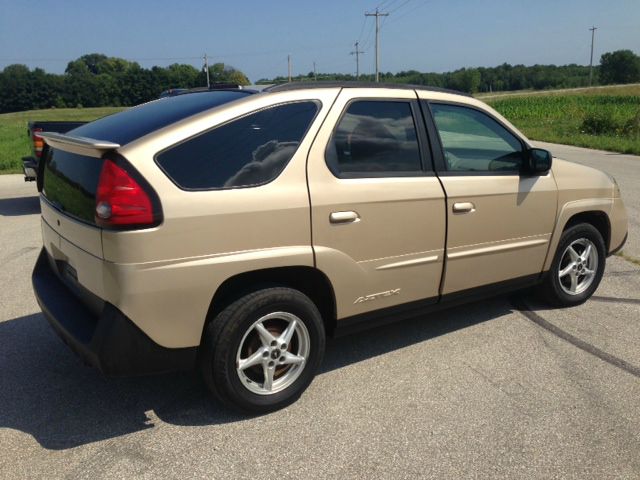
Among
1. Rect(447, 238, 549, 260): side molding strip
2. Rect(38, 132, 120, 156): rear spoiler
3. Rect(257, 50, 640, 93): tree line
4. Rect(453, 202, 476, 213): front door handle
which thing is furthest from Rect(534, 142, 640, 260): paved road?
Rect(257, 50, 640, 93): tree line

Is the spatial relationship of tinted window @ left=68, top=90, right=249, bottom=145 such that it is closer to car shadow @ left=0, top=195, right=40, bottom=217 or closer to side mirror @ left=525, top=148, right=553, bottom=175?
side mirror @ left=525, top=148, right=553, bottom=175

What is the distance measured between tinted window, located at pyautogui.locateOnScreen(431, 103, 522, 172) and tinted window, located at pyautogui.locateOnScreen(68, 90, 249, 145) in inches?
58.0

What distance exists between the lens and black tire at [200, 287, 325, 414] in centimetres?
288

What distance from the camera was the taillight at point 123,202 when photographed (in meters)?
2.61

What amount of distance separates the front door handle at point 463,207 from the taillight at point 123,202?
6.46ft

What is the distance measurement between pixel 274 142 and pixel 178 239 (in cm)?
76

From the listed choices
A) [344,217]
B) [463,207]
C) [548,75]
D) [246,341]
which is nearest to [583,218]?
[463,207]

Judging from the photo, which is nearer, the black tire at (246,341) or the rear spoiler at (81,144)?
the rear spoiler at (81,144)

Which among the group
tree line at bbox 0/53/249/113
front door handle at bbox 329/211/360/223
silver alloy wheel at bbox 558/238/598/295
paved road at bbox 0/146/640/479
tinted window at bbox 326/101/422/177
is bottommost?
paved road at bbox 0/146/640/479

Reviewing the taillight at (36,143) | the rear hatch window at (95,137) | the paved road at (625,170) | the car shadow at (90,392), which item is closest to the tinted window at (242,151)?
the rear hatch window at (95,137)

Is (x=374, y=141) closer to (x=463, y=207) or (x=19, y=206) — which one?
(x=463, y=207)

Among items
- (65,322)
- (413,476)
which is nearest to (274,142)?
(65,322)

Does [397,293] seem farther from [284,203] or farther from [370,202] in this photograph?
[284,203]

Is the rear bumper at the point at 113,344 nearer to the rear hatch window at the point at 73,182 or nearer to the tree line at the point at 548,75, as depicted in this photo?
the rear hatch window at the point at 73,182
